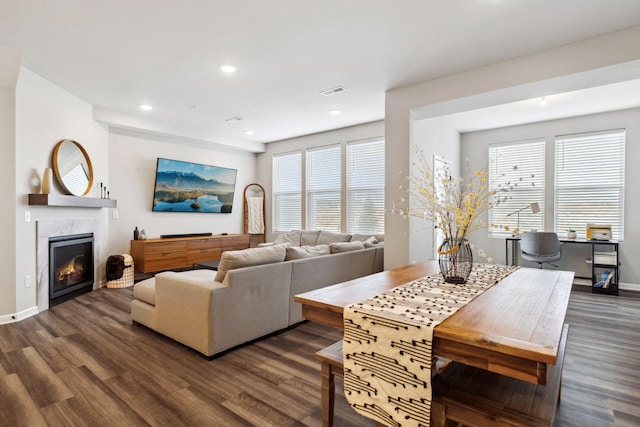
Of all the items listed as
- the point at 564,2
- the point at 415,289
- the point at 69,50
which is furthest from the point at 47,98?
the point at 564,2

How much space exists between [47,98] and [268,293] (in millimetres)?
3577

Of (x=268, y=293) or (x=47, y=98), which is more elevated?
(x=47, y=98)

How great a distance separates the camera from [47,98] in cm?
389

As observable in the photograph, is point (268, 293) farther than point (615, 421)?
Yes

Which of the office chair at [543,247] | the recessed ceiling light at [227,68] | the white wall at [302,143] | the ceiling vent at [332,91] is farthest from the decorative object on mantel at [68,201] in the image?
the office chair at [543,247]

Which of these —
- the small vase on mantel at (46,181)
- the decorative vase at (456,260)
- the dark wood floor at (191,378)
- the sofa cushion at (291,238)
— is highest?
the small vase on mantel at (46,181)

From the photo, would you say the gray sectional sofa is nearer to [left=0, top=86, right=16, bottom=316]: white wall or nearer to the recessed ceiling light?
[left=0, top=86, right=16, bottom=316]: white wall

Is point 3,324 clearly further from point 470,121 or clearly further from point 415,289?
point 470,121

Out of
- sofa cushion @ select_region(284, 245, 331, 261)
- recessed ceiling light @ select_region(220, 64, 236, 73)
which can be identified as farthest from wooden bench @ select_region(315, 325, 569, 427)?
A: recessed ceiling light @ select_region(220, 64, 236, 73)

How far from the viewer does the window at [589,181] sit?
506 centimetres

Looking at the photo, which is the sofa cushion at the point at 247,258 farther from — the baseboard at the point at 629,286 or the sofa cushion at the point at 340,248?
the baseboard at the point at 629,286

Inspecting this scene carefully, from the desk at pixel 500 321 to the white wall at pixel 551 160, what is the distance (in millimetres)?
4276

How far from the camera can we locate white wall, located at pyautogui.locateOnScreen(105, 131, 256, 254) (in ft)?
17.9

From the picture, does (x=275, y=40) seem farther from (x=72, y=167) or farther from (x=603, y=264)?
(x=603, y=264)
